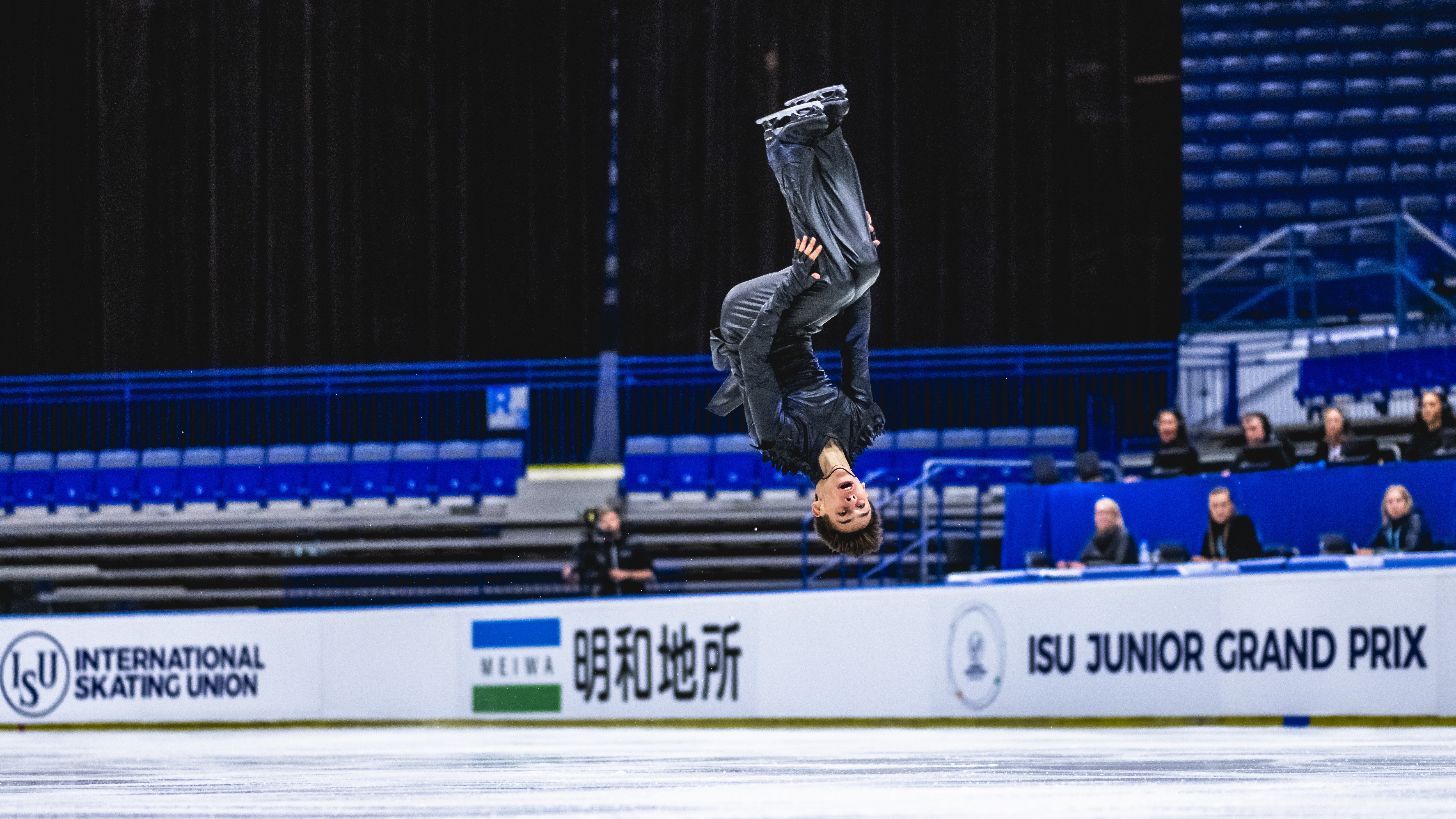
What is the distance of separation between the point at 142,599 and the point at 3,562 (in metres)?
2.38

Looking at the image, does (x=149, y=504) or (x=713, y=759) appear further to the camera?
(x=149, y=504)

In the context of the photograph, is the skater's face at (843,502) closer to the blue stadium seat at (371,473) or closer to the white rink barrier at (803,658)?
the white rink barrier at (803,658)

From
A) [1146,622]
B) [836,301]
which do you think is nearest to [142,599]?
[1146,622]

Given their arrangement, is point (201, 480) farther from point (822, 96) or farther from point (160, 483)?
point (822, 96)

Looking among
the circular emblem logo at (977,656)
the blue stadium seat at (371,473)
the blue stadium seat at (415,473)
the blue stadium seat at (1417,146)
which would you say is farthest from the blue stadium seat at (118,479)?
the blue stadium seat at (1417,146)

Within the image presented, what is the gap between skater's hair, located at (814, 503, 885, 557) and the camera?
550 cm

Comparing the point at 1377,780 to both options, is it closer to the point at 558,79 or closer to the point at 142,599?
the point at 142,599

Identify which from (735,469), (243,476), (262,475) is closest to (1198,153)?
(735,469)

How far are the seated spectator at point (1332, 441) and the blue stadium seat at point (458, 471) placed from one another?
9167mm

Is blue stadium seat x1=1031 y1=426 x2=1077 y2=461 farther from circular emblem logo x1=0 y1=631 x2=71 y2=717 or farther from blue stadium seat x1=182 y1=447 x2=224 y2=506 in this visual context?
circular emblem logo x1=0 y1=631 x2=71 y2=717

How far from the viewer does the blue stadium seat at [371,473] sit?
16812 mm

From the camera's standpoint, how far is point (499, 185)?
62.4 feet

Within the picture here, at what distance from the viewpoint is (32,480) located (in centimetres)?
1738

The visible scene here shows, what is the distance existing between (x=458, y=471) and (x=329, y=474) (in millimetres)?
1512
